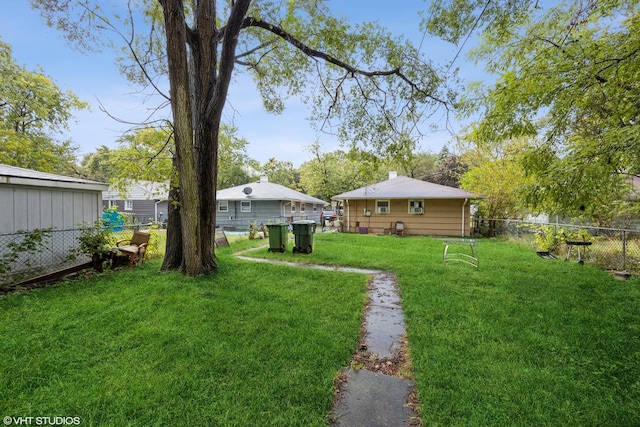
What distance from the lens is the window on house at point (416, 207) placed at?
51.5ft

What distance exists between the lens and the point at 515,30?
5.52m

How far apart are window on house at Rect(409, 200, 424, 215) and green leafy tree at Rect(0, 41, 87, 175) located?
19923 mm

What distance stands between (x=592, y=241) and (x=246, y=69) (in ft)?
39.2

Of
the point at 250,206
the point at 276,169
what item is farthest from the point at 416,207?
the point at 276,169

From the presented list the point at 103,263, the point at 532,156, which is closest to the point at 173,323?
the point at 103,263

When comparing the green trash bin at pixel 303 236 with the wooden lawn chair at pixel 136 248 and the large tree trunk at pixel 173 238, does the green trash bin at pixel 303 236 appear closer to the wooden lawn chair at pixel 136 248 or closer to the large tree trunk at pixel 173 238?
the large tree trunk at pixel 173 238

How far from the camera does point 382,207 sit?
53.8 feet

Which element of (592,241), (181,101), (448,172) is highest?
(448,172)

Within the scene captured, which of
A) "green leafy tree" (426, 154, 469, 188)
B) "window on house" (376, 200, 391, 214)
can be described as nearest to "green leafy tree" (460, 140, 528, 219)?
"window on house" (376, 200, 391, 214)

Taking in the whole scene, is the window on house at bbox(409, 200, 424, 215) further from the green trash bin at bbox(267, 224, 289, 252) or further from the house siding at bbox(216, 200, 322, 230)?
the green trash bin at bbox(267, 224, 289, 252)

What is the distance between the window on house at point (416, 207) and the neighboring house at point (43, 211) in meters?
14.0

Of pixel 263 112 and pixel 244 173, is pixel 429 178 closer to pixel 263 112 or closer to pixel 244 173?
pixel 244 173

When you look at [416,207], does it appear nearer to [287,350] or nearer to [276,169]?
[287,350]

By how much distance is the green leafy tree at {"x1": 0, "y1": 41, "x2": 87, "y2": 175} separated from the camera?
43.9 feet
